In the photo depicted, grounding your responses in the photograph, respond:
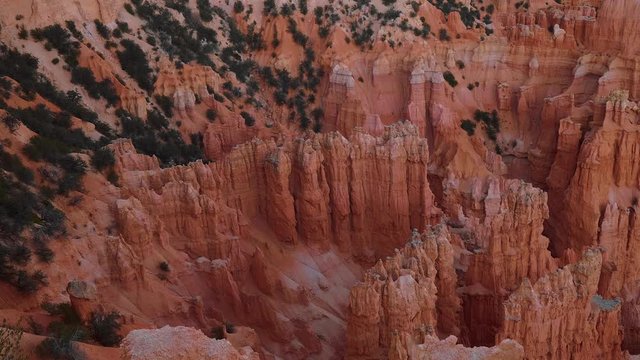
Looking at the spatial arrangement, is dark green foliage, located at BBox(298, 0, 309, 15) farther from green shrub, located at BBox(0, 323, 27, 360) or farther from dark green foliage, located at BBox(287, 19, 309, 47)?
green shrub, located at BBox(0, 323, 27, 360)

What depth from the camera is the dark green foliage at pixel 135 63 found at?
111 feet

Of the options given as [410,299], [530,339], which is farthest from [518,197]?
[410,299]

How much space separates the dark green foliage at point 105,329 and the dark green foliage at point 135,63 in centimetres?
1897

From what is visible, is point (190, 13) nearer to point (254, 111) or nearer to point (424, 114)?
point (254, 111)

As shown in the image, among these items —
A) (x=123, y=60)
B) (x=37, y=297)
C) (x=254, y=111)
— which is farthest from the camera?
(x=254, y=111)

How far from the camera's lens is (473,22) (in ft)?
156

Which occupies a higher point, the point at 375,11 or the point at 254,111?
the point at 375,11

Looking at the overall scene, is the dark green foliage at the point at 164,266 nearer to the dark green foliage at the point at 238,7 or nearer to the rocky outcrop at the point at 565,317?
the rocky outcrop at the point at 565,317

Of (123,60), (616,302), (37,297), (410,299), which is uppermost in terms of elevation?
(123,60)

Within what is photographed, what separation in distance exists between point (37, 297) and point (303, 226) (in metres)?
15.2

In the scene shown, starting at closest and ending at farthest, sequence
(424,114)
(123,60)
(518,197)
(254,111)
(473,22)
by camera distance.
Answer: (518,197) < (123,60) < (254,111) < (424,114) < (473,22)

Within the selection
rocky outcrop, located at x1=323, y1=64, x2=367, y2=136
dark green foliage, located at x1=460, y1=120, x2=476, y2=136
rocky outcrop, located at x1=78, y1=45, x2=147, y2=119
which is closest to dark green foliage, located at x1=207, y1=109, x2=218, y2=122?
rocky outcrop, located at x1=78, y1=45, x2=147, y2=119

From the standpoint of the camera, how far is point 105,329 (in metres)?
16.1

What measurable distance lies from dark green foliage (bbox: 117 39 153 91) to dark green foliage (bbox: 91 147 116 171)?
9151mm
